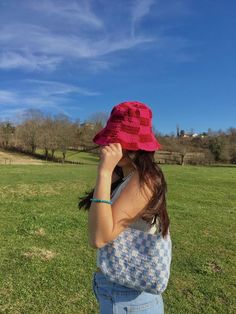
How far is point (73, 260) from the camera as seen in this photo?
614 cm

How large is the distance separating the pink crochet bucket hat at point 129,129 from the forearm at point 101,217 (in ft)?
0.70

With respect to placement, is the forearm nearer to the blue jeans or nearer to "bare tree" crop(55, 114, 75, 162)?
the blue jeans

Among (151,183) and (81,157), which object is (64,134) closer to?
(81,157)

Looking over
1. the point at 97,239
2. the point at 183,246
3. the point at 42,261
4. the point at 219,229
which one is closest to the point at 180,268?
the point at 183,246

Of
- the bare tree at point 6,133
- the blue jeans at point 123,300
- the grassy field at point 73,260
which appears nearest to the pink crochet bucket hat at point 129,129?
the blue jeans at point 123,300

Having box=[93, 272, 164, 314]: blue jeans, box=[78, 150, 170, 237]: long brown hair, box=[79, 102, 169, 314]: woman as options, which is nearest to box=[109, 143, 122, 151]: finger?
box=[79, 102, 169, 314]: woman

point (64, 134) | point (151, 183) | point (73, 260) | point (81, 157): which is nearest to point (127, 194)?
point (151, 183)

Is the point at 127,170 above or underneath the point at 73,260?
above

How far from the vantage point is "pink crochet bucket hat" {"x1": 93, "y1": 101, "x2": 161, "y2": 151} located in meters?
2.10

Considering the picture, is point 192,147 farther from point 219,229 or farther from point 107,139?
point 107,139

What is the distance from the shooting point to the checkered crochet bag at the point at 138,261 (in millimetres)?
2137

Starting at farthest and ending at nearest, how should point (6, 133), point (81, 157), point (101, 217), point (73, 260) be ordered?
point (6, 133)
point (81, 157)
point (73, 260)
point (101, 217)

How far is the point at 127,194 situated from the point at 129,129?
1.19ft

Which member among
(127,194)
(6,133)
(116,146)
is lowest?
(127,194)
